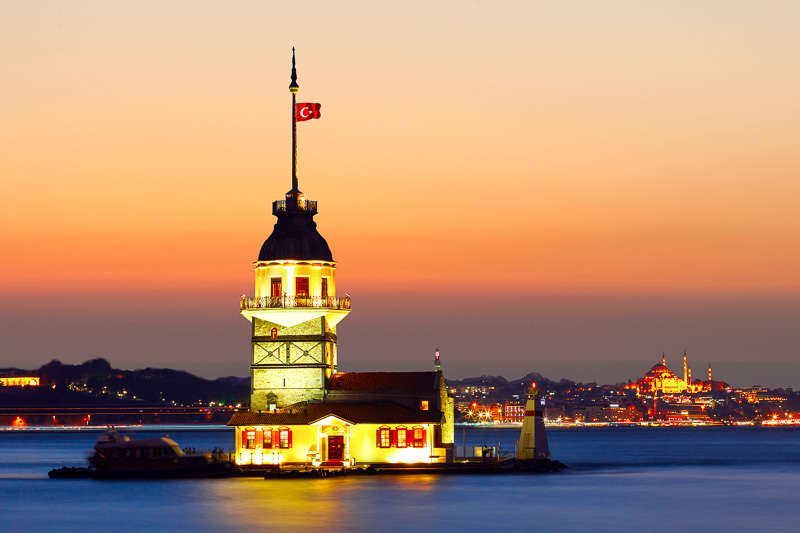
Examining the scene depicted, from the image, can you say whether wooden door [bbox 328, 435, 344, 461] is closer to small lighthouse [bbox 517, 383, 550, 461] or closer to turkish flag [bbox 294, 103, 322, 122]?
small lighthouse [bbox 517, 383, 550, 461]

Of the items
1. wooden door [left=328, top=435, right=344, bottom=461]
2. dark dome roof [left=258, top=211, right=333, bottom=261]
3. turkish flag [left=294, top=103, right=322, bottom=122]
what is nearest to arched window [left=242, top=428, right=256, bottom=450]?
wooden door [left=328, top=435, right=344, bottom=461]

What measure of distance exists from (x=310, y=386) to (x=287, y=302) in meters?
4.87

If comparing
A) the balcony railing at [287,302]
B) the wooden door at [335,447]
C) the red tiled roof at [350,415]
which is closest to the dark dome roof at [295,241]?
the balcony railing at [287,302]

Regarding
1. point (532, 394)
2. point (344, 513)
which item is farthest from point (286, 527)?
point (532, 394)

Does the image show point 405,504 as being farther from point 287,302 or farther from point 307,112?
point 307,112

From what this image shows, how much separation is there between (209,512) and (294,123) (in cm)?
2530

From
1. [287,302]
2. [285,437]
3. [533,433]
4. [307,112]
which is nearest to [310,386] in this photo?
[285,437]

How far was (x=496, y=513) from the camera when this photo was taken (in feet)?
199

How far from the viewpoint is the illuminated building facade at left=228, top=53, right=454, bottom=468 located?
7225 centimetres

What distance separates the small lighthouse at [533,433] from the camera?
73938 mm

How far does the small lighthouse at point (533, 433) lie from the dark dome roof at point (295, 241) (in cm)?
1407

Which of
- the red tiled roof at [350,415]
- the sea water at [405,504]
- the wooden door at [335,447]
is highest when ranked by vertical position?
the red tiled roof at [350,415]

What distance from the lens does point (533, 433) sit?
7619 cm

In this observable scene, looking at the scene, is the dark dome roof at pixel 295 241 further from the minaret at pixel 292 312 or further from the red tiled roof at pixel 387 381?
the red tiled roof at pixel 387 381
